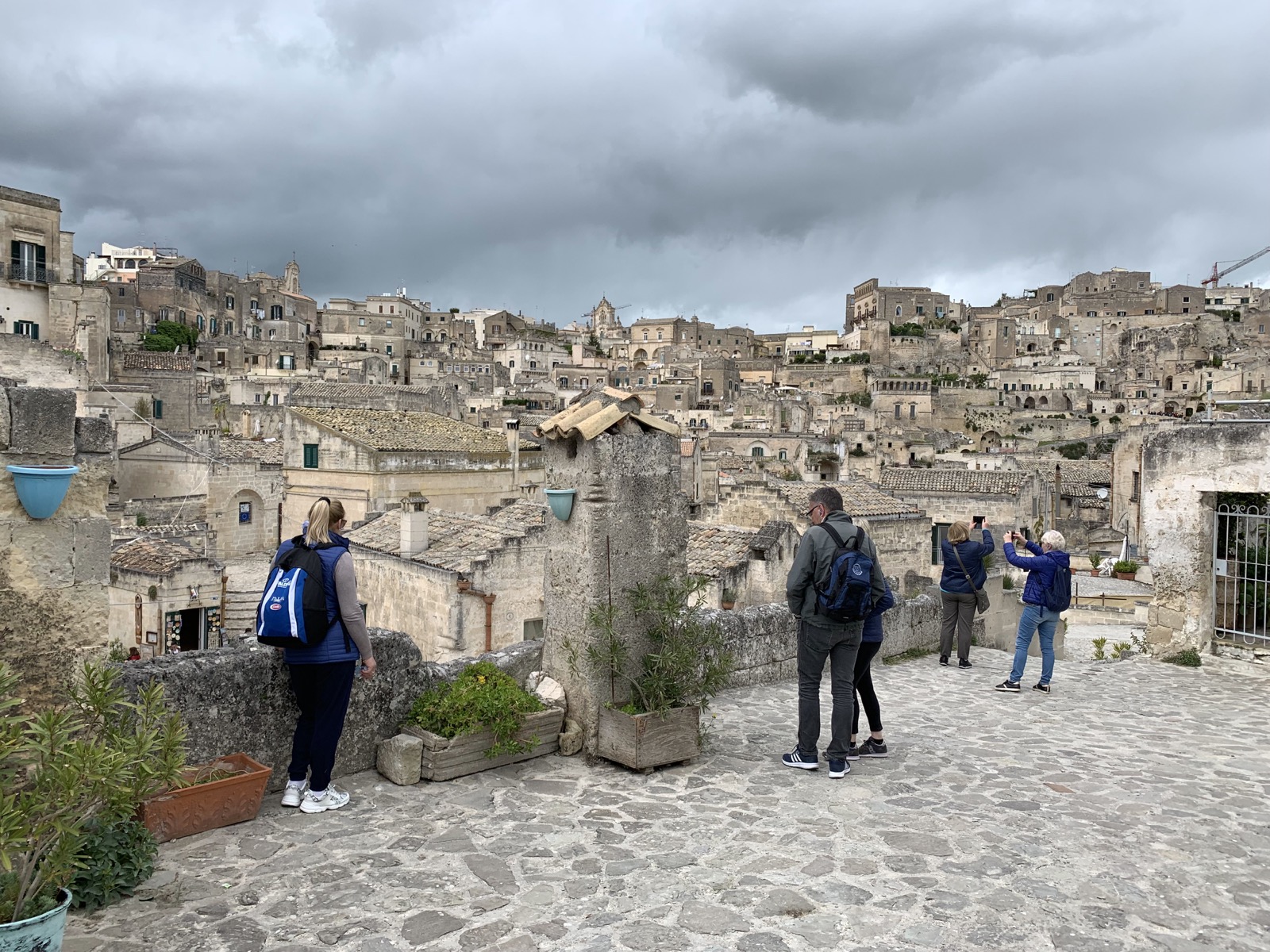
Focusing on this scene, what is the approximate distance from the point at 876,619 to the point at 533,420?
5371 cm

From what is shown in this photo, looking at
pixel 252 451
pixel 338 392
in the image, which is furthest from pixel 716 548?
pixel 338 392

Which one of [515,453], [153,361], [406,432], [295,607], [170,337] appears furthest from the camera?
[170,337]

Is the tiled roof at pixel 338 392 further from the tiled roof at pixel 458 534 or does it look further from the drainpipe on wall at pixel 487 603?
the drainpipe on wall at pixel 487 603

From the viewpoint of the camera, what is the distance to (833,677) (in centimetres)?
Answer: 657

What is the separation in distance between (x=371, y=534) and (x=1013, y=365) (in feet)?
338

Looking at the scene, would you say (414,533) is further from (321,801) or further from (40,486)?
(40,486)

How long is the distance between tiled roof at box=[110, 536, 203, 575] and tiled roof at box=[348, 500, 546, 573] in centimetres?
384

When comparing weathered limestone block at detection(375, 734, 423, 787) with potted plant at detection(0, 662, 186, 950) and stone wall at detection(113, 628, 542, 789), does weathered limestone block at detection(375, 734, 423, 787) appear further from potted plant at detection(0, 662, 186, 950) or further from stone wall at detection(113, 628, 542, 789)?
potted plant at detection(0, 662, 186, 950)

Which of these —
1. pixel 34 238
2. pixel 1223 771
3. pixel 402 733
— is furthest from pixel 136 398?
pixel 1223 771

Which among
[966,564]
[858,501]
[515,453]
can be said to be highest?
[515,453]

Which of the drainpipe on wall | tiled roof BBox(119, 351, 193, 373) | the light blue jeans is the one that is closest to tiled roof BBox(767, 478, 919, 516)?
the drainpipe on wall

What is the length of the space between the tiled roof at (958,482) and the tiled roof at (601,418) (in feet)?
91.8

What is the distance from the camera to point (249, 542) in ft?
104

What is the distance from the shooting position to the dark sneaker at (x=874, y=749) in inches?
279
